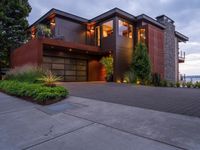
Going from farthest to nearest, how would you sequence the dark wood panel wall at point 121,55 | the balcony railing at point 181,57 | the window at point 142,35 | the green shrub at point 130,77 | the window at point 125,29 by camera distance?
the balcony railing at point 181,57, the window at point 142,35, the window at point 125,29, the dark wood panel wall at point 121,55, the green shrub at point 130,77

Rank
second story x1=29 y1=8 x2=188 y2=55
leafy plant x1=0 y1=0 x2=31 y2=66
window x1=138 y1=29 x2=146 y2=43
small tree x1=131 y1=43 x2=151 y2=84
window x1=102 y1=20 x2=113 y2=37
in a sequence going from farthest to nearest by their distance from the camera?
leafy plant x1=0 y1=0 x2=31 y2=66, window x1=138 y1=29 x2=146 y2=43, window x1=102 y1=20 x2=113 y2=37, second story x1=29 y1=8 x2=188 y2=55, small tree x1=131 y1=43 x2=151 y2=84

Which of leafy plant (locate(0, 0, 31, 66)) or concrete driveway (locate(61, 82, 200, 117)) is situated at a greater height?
leafy plant (locate(0, 0, 31, 66))

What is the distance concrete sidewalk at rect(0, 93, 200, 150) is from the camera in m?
3.05

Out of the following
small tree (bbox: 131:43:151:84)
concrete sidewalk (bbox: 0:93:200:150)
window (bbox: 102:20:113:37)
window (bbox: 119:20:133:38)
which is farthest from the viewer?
window (bbox: 102:20:113:37)

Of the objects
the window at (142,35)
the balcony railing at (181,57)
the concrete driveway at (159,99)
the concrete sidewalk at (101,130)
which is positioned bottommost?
the concrete sidewalk at (101,130)

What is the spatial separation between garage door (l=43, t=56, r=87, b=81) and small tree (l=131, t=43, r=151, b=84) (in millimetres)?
6319

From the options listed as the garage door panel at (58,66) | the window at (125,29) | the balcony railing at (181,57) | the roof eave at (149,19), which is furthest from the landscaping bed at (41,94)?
the balcony railing at (181,57)

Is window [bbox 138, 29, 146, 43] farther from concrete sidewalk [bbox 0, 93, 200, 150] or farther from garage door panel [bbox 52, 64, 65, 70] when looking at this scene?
concrete sidewalk [bbox 0, 93, 200, 150]

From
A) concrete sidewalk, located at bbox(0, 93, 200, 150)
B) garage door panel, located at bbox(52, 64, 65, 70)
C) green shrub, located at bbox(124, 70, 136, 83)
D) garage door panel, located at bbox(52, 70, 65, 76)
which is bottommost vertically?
concrete sidewalk, located at bbox(0, 93, 200, 150)

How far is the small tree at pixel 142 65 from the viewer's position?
14.4 metres

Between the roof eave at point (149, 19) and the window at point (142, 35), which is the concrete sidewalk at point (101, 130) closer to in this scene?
the window at point (142, 35)

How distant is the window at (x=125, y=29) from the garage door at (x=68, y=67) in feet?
17.2

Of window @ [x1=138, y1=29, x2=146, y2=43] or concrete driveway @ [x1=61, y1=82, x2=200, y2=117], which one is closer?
concrete driveway @ [x1=61, y1=82, x2=200, y2=117]

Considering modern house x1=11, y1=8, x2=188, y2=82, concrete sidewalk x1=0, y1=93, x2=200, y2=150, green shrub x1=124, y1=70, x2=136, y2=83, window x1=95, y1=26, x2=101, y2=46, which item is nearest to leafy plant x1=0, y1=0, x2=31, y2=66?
modern house x1=11, y1=8, x2=188, y2=82
